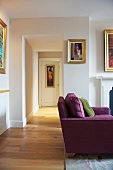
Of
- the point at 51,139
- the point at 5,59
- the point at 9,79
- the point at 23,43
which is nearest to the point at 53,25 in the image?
the point at 23,43

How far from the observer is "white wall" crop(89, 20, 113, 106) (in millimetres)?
4422

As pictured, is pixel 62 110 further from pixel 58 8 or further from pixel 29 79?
pixel 29 79

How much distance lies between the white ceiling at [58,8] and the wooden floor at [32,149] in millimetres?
2640

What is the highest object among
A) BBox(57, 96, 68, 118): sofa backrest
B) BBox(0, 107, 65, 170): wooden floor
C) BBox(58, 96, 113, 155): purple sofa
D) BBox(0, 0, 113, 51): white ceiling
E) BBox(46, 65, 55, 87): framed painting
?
BBox(0, 0, 113, 51): white ceiling

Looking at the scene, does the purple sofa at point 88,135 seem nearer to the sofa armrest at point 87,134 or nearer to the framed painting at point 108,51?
the sofa armrest at point 87,134

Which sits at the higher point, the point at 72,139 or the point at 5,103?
the point at 5,103

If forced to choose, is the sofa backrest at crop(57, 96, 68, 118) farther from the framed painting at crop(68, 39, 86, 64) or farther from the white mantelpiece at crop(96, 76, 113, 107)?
the white mantelpiece at crop(96, 76, 113, 107)

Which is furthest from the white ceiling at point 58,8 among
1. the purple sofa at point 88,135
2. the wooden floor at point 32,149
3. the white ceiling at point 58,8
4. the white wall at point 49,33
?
the wooden floor at point 32,149

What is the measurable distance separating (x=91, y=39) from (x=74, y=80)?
1.16m

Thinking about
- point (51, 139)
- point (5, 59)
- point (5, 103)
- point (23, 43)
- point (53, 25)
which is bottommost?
point (51, 139)

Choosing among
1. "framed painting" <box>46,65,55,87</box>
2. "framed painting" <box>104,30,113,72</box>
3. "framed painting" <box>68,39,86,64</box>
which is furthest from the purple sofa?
"framed painting" <box>46,65,55,87</box>

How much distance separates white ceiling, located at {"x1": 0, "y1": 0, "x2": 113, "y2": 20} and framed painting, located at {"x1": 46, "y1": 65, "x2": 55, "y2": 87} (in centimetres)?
402

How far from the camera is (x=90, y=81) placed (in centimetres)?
443

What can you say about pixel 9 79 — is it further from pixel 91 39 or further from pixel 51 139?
pixel 91 39
